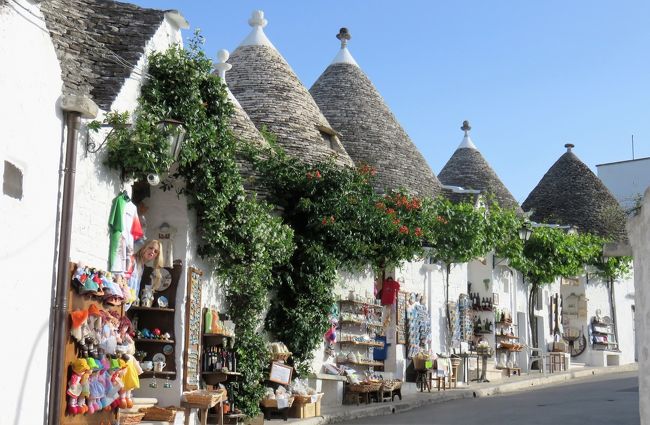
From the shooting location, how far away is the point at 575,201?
1409 inches

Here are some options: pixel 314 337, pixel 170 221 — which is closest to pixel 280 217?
pixel 314 337

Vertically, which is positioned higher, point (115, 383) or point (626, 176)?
point (626, 176)

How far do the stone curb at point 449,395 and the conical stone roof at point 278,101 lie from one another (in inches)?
196

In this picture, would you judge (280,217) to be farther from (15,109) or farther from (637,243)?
(637,243)

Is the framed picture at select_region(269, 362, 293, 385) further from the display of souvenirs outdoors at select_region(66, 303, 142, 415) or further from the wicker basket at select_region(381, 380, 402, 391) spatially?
the display of souvenirs outdoors at select_region(66, 303, 142, 415)

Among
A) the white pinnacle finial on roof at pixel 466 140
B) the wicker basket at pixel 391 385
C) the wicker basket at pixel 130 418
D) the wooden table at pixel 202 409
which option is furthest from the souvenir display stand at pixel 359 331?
the white pinnacle finial on roof at pixel 466 140

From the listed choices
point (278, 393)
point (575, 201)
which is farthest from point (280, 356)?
point (575, 201)

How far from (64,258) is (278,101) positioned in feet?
35.5

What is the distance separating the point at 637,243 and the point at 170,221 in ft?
24.8

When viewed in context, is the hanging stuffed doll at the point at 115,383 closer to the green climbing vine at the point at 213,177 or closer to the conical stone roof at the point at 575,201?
the green climbing vine at the point at 213,177

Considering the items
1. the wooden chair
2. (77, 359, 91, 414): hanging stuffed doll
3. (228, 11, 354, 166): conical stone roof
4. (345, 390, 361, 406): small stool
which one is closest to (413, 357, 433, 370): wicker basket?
(345, 390, 361, 406): small stool

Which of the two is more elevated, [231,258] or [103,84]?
[103,84]

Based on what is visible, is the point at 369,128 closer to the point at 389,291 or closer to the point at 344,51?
the point at 344,51

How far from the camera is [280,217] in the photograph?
16.9 meters
